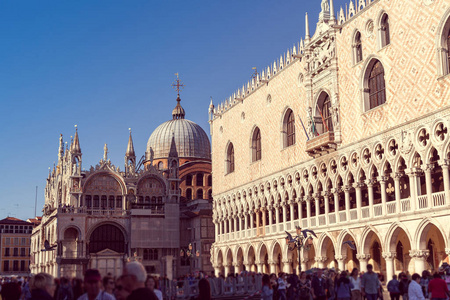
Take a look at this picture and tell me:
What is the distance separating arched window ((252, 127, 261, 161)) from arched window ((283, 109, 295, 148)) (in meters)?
4.07

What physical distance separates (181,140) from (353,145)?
116ft

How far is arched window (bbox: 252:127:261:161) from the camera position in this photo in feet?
130

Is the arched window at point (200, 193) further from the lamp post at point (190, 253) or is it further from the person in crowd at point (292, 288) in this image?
the person in crowd at point (292, 288)

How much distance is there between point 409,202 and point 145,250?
91.0 ft

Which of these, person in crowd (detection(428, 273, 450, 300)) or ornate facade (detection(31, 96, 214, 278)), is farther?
ornate facade (detection(31, 96, 214, 278))

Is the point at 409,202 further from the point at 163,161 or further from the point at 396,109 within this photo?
the point at 163,161

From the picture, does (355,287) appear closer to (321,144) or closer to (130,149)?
(321,144)

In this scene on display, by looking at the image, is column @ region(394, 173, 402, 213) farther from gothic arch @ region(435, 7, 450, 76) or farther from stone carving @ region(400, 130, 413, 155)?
gothic arch @ region(435, 7, 450, 76)

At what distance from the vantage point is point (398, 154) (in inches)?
992

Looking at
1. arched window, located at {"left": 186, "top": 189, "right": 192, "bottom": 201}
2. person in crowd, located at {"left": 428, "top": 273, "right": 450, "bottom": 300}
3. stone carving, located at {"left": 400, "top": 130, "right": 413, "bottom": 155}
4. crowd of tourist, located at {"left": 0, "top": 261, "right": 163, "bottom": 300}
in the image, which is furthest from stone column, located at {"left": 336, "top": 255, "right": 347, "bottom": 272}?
arched window, located at {"left": 186, "top": 189, "right": 192, "bottom": 201}

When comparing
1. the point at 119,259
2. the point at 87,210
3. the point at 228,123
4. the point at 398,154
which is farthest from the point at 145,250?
the point at 398,154

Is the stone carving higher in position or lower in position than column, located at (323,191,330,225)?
higher

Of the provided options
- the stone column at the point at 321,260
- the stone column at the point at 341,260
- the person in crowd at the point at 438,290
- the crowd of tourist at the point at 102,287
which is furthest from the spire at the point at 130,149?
the crowd of tourist at the point at 102,287

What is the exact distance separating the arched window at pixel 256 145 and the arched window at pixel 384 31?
1384 centimetres
